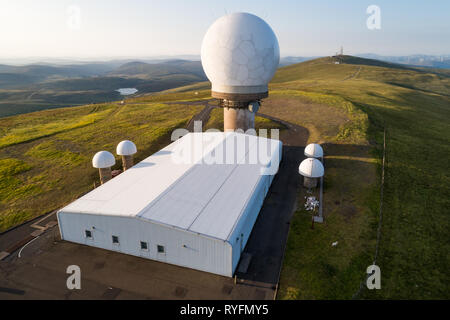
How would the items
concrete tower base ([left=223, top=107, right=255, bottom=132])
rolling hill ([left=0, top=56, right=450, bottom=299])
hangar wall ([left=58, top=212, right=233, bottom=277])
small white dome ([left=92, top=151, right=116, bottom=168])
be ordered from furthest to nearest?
concrete tower base ([left=223, top=107, right=255, bottom=132]) < small white dome ([left=92, top=151, right=116, bottom=168]) < rolling hill ([left=0, top=56, right=450, bottom=299]) < hangar wall ([left=58, top=212, right=233, bottom=277])

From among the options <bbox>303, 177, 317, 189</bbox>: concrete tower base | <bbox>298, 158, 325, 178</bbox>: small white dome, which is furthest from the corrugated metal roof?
<bbox>303, 177, 317, 189</bbox>: concrete tower base

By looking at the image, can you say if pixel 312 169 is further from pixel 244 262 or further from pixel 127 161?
pixel 127 161

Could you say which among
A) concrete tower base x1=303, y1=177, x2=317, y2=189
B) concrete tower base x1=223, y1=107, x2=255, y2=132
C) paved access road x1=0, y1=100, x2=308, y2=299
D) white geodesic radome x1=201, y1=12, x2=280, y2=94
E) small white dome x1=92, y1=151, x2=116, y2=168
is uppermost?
white geodesic radome x1=201, y1=12, x2=280, y2=94

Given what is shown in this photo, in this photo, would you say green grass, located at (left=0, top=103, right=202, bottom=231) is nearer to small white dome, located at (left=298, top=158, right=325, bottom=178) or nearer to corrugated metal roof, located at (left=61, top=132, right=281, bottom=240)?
corrugated metal roof, located at (left=61, top=132, right=281, bottom=240)

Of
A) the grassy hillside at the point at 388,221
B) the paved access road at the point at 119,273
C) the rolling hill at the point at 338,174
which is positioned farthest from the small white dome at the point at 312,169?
the paved access road at the point at 119,273

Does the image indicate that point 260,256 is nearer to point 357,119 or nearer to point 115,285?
point 115,285

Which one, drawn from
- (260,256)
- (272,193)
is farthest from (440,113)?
(260,256)

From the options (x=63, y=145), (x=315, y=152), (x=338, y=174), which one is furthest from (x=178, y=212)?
(x=63, y=145)
